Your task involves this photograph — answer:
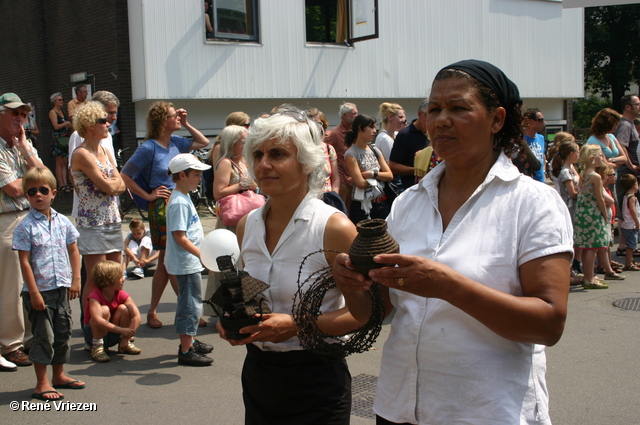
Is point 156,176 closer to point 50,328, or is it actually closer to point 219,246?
point 50,328

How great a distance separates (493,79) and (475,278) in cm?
65

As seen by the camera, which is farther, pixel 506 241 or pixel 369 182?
pixel 369 182

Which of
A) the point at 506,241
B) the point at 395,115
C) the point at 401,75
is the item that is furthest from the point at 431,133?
the point at 401,75

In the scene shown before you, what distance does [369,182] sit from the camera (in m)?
7.39

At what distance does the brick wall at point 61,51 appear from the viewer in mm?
14172

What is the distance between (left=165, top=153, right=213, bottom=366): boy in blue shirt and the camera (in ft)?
17.1

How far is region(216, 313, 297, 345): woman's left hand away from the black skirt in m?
0.19

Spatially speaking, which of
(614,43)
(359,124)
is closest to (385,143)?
(359,124)

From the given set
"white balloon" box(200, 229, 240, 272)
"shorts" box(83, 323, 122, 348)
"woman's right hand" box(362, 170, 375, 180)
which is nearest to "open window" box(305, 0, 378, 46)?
"woman's right hand" box(362, 170, 375, 180)

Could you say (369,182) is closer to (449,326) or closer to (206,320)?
(206,320)

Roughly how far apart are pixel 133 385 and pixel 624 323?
461 centimetres

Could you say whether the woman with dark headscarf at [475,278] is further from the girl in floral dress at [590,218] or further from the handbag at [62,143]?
the handbag at [62,143]

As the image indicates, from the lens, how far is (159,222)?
603 cm

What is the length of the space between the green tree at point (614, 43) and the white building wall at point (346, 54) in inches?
496
